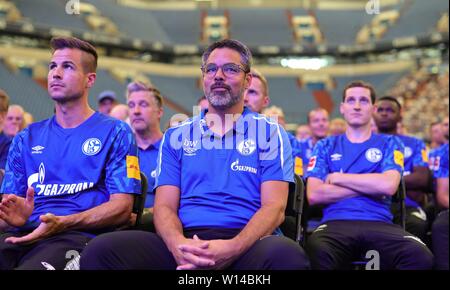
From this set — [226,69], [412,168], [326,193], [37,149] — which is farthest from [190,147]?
[412,168]

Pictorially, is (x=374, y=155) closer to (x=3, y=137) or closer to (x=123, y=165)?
(x=123, y=165)

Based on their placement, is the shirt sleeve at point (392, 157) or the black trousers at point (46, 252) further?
the shirt sleeve at point (392, 157)

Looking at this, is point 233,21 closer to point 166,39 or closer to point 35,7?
point 166,39

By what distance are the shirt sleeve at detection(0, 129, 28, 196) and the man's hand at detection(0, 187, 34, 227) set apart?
298 millimetres

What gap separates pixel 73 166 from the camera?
10.0 feet

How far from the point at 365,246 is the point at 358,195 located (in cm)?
41

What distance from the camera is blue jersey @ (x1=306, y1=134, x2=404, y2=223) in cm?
386

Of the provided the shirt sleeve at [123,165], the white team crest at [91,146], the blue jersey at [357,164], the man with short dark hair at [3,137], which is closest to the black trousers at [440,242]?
the blue jersey at [357,164]

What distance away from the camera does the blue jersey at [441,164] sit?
512 centimetres

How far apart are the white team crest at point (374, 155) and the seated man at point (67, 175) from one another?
1747mm

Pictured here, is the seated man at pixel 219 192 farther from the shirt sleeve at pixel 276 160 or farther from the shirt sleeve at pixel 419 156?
the shirt sleeve at pixel 419 156
